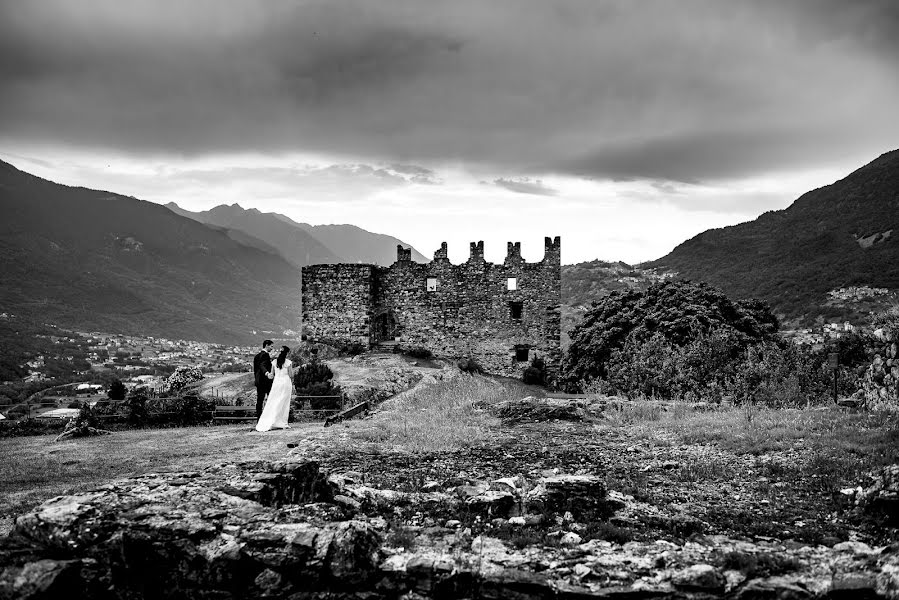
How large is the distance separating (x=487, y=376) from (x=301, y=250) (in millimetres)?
153978

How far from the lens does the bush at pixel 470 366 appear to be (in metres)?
37.5

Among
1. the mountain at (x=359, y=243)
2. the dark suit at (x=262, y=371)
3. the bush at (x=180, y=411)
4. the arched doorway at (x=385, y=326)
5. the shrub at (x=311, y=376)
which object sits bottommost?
the bush at (x=180, y=411)

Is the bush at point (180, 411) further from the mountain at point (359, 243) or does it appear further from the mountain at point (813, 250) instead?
the mountain at point (359, 243)

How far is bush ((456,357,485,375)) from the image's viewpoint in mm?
37531

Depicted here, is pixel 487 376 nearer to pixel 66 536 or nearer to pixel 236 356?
pixel 66 536

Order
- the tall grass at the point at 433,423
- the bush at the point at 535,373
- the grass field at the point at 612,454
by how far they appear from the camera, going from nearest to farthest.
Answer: the grass field at the point at 612,454
the tall grass at the point at 433,423
the bush at the point at 535,373

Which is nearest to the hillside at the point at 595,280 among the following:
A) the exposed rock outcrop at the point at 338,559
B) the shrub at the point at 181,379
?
the shrub at the point at 181,379

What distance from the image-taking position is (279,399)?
1639 cm

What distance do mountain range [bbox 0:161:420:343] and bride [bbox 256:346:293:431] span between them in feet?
255

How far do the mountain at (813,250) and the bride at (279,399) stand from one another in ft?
179

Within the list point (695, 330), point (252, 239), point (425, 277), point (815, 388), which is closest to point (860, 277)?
point (695, 330)

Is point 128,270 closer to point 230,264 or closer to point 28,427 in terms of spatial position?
point 230,264

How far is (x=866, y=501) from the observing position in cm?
692

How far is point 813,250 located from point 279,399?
7962 centimetres
